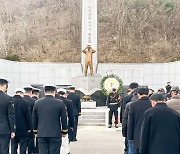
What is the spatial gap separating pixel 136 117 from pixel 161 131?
5.09 feet

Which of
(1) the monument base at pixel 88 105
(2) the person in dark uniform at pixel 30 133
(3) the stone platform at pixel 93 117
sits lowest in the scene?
(3) the stone platform at pixel 93 117

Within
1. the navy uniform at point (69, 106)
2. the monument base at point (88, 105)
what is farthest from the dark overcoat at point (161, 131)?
the monument base at point (88, 105)

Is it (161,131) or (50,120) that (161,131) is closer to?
(161,131)

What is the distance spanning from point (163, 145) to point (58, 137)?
7.15ft

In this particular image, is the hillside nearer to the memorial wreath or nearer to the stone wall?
the stone wall

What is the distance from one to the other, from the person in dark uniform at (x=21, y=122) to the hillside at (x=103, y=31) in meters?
30.3

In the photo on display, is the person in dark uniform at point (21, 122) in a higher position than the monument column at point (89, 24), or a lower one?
lower

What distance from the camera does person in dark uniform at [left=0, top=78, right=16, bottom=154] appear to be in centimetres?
644

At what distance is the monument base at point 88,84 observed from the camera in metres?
21.9

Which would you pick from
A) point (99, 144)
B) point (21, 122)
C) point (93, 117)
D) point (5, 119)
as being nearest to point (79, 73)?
point (93, 117)

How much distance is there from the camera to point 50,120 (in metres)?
6.39

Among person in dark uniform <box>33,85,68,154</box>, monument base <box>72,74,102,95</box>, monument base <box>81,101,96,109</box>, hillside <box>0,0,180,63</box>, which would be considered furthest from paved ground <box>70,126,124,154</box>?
hillside <box>0,0,180,63</box>

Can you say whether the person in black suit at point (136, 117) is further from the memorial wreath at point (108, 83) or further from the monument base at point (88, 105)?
the memorial wreath at point (108, 83)

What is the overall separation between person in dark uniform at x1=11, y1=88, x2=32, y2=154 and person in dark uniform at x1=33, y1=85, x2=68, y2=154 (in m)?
0.98
